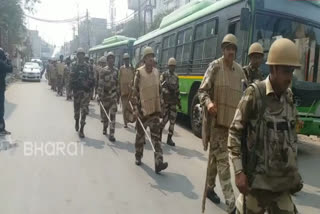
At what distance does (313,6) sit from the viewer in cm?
763

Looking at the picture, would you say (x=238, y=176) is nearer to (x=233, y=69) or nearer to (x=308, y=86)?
(x=233, y=69)

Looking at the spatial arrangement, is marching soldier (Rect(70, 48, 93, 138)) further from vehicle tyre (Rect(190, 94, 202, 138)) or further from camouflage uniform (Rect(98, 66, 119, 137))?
vehicle tyre (Rect(190, 94, 202, 138))

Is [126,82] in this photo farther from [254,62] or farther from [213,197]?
[213,197]

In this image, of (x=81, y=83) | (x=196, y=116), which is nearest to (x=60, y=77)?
(x=81, y=83)

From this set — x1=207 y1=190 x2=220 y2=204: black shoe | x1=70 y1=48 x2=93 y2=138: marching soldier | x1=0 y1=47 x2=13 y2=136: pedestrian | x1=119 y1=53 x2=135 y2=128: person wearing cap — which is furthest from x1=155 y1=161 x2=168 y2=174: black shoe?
x1=0 y1=47 x2=13 y2=136: pedestrian

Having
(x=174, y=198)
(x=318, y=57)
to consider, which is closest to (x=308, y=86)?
(x=318, y=57)

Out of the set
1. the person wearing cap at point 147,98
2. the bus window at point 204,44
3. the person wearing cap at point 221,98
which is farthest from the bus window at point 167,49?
the person wearing cap at point 221,98

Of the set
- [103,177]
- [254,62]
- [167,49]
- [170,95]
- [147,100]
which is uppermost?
[167,49]

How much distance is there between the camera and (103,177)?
5.65 m

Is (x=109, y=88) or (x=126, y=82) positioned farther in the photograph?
(x=126, y=82)

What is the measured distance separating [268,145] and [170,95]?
575cm

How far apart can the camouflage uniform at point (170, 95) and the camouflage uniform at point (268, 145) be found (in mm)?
5561

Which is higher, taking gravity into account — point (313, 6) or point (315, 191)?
point (313, 6)

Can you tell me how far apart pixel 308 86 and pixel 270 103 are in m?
4.95
